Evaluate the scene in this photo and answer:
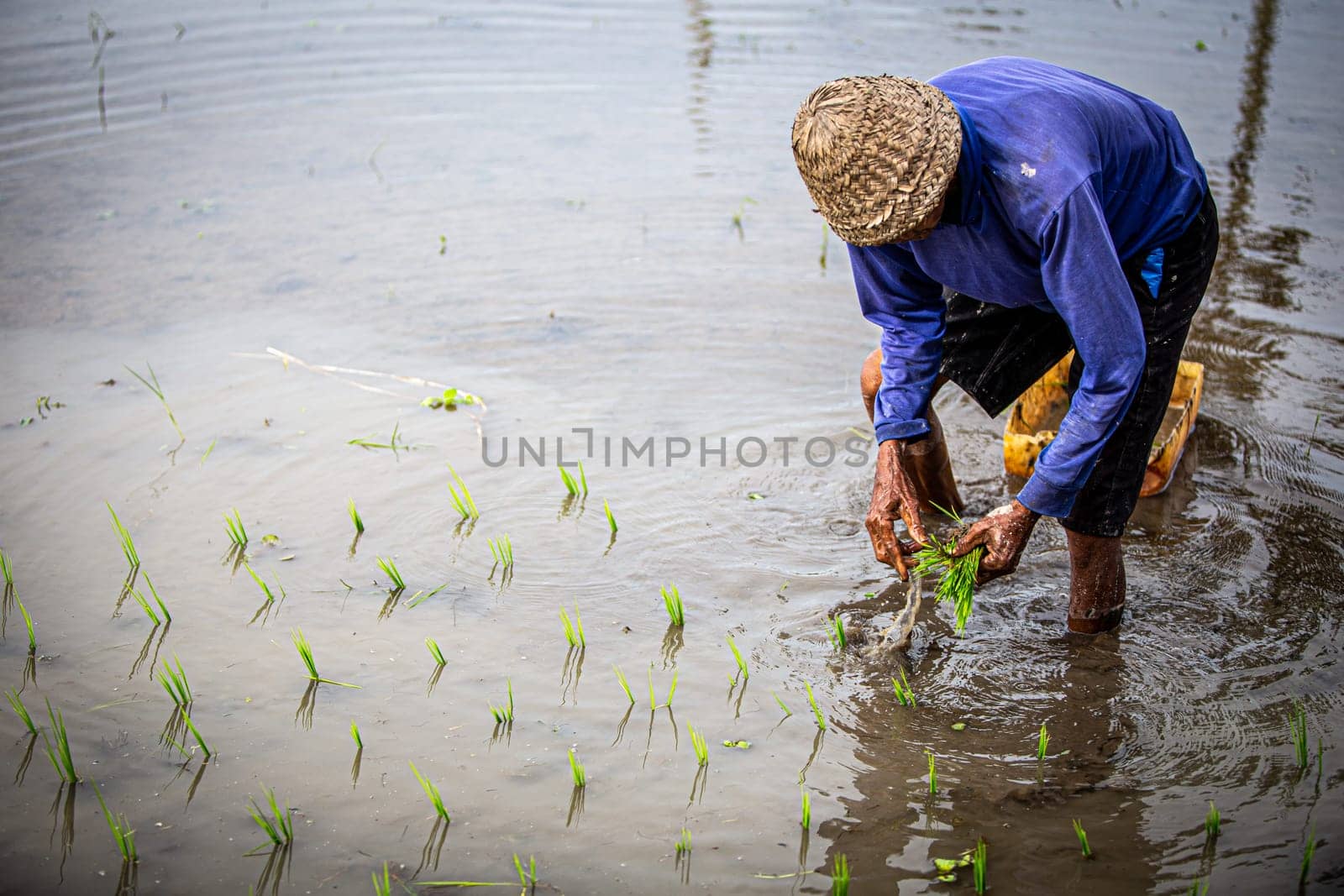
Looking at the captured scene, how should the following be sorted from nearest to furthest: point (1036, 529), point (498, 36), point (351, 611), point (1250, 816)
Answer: point (1250, 816) < point (351, 611) < point (1036, 529) < point (498, 36)

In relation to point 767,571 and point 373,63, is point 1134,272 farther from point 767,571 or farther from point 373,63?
point 373,63

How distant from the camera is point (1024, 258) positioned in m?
2.58

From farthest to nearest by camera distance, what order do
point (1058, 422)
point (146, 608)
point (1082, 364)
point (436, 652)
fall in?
1. point (1058, 422)
2. point (146, 608)
3. point (436, 652)
4. point (1082, 364)

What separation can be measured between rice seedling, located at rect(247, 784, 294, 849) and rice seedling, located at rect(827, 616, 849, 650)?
1691 mm

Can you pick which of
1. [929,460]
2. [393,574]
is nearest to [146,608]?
[393,574]

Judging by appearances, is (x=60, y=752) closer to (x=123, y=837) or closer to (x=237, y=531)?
(x=123, y=837)

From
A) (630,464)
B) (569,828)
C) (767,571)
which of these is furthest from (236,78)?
(569,828)

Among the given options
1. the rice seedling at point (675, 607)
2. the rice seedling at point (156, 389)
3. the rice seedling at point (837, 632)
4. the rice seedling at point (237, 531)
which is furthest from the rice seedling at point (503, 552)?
the rice seedling at point (156, 389)

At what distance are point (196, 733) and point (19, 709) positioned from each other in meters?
0.57

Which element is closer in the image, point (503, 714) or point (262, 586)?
point (503, 714)

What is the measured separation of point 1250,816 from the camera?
2.70m

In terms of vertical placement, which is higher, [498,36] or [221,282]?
[498,36]

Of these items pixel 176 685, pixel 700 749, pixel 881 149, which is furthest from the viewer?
pixel 176 685

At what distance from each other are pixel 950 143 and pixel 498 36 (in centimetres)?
947
